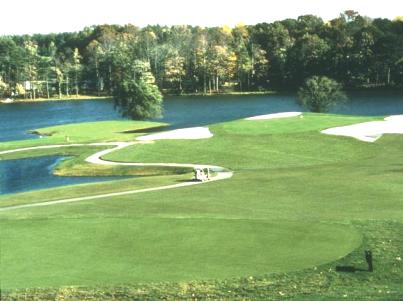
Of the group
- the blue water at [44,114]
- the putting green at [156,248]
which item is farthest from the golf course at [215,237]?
the blue water at [44,114]

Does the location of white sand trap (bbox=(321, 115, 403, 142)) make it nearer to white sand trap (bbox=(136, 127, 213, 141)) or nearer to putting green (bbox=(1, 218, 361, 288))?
white sand trap (bbox=(136, 127, 213, 141))

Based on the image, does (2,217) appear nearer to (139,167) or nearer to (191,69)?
(139,167)

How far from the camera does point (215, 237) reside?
20922 mm

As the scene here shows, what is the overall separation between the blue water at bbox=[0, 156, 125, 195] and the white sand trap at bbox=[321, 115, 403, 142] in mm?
23343

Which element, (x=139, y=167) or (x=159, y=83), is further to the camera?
(x=159, y=83)

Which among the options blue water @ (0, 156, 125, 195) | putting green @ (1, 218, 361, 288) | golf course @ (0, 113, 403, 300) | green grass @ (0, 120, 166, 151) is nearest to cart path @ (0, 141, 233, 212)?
golf course @ (0, 113, 403, 300)

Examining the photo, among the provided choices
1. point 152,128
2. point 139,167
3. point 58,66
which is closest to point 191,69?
point 58,66

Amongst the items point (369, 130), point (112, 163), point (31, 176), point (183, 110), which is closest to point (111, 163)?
point (112, 163)

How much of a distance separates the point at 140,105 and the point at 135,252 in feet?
241

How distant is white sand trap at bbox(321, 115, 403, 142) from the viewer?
58469 mm

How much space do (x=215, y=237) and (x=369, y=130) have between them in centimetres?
4424

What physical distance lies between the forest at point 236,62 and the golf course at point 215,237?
114 metres

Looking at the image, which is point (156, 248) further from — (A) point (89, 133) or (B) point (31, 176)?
(A) point (89, 133)

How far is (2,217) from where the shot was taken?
25422 mm
